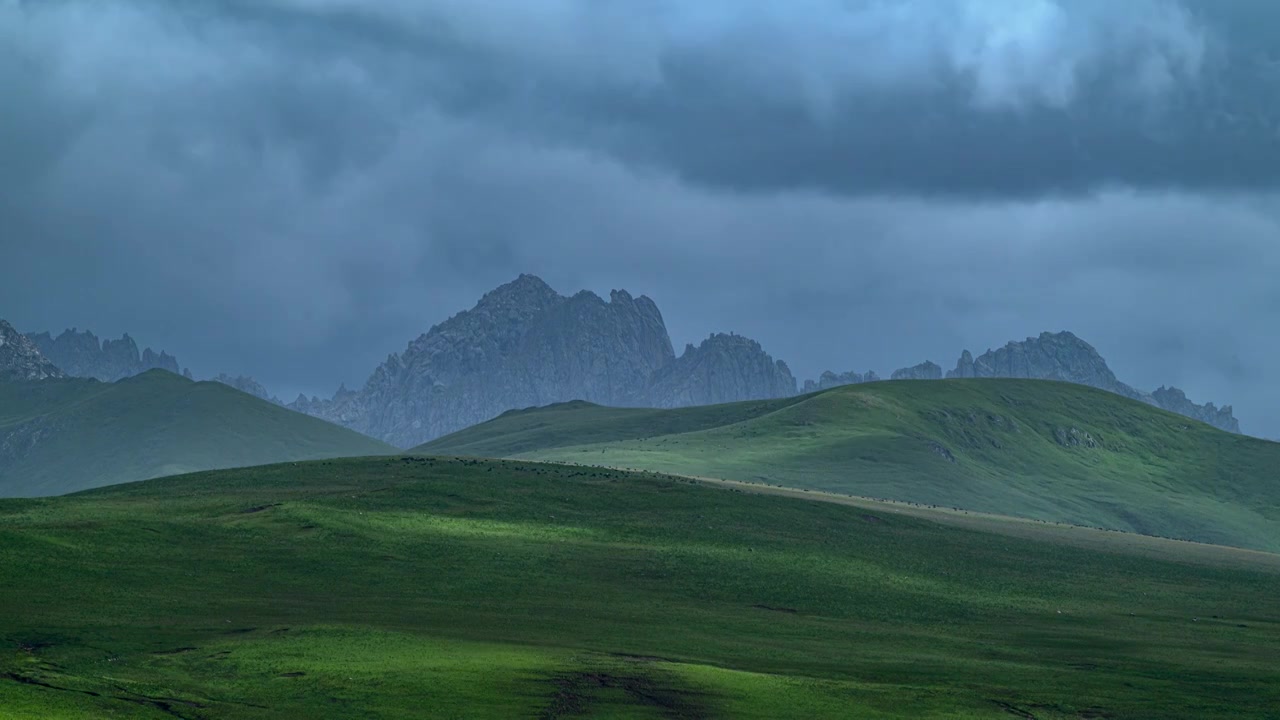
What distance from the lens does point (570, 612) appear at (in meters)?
121

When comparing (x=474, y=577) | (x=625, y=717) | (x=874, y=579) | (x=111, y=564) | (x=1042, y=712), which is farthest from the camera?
(x=874, y=579)

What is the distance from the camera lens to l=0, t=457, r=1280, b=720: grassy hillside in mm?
83938

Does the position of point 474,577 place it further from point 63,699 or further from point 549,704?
point 63,699

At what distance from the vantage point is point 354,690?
268 feet

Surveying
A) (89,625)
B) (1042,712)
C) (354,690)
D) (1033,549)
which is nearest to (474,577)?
(89,625)

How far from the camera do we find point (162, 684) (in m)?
79.9

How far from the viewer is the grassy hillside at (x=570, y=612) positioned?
8394cm

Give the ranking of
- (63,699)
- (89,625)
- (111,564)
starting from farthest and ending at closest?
(111,564) → (89,625) → (63,699)

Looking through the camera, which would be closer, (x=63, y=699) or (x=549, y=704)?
(x=63, y=699)

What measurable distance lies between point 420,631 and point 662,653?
17707 millimetres

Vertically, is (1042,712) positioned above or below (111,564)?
below

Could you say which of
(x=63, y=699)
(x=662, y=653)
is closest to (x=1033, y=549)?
(x=662, y=653)

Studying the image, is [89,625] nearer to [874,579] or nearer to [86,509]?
[86,509]

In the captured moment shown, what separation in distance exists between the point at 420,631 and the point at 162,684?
26.0m
